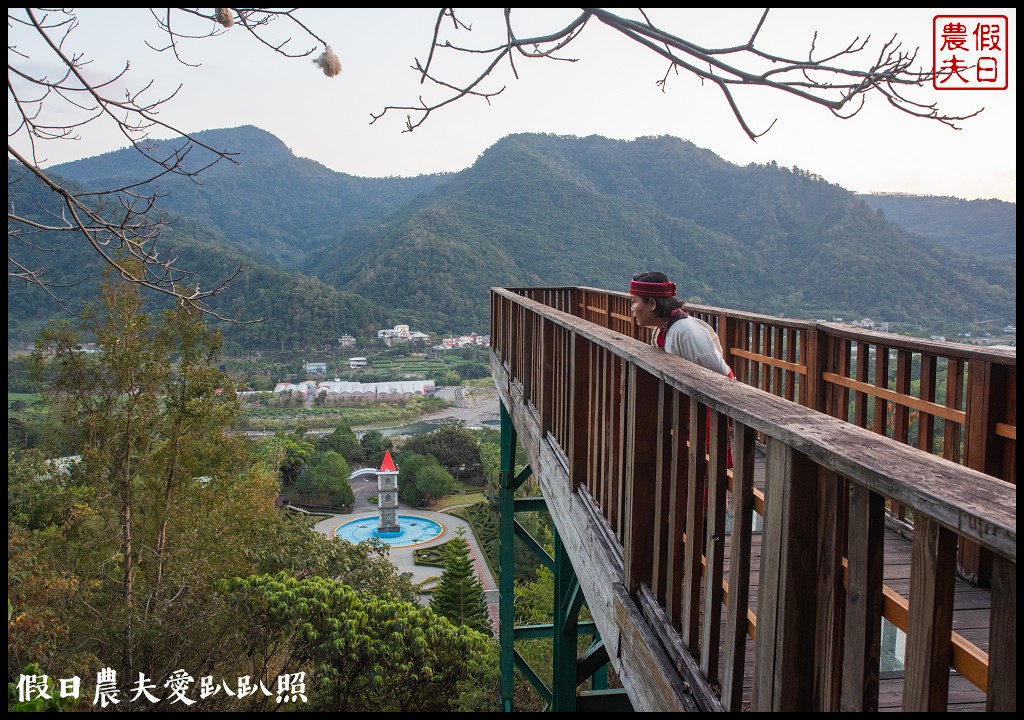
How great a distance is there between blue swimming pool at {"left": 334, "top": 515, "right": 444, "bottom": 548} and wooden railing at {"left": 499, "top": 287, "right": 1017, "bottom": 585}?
125 feet

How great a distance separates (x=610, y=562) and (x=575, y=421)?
2.45ft

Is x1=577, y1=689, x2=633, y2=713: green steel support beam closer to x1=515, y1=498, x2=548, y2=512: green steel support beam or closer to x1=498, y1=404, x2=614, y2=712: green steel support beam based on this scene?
x1=498, y1=404, x2=614, y2=712: green steel support beam

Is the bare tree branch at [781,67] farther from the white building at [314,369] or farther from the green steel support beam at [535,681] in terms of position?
the white building at [314,369]

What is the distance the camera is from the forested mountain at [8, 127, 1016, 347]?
36656 millimetres

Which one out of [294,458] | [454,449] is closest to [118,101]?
[294,458]

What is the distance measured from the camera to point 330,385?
2527 inches

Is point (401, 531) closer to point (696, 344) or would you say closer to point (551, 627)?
point (551, 627)

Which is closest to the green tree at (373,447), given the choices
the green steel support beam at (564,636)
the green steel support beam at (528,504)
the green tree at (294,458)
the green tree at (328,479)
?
the green tree at (328,479)

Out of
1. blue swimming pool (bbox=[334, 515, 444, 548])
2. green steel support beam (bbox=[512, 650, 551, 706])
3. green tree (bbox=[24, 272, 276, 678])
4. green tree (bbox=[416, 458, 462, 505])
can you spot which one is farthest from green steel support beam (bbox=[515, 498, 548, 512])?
green tree (bbox=[416, 458, 462, 505])

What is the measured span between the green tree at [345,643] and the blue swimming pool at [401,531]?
965 inches

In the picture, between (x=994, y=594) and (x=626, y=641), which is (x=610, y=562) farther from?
(x=994, y=594)

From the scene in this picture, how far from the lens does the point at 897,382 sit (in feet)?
10.2

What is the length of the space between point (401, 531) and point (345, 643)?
93.4 ft

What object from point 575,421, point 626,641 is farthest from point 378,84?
point 626,641
